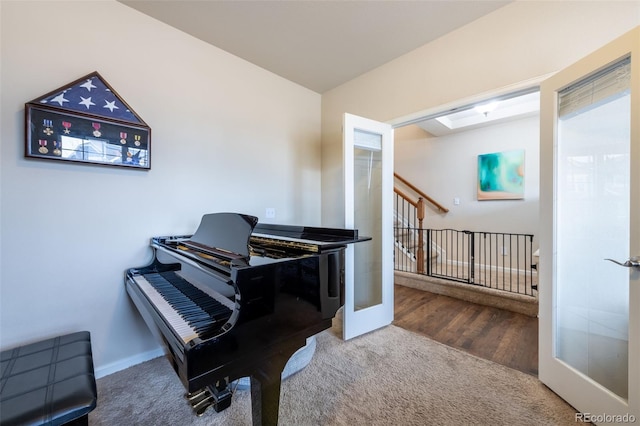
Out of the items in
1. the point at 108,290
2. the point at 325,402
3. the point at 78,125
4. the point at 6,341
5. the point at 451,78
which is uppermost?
the point at 451,78

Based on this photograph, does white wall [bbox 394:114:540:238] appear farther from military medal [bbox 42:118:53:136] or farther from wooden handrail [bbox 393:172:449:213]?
military medal [bbox 42:118:53:136]

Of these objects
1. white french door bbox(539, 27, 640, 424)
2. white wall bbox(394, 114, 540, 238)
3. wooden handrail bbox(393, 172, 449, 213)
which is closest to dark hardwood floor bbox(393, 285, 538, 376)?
white french door bbox(539, 27, 640, 424)

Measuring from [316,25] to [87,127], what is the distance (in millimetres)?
1876

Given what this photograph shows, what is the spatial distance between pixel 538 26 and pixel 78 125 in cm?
320

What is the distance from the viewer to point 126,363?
1.86 m

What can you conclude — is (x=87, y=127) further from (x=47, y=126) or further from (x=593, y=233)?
(x=593, y=233)

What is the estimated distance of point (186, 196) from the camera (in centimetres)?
214

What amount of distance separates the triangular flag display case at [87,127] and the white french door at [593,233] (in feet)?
9.50

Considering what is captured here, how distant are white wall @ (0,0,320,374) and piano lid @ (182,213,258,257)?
25.0 inches

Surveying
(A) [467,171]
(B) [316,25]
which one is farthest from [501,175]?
(B) [316,25]

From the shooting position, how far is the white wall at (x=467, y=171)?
3809 mm

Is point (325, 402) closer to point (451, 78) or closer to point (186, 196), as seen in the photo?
point (186, 196)

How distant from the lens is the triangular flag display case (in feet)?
5.00

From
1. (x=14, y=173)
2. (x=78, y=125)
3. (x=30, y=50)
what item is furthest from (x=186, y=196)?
(x=30, y=50)
